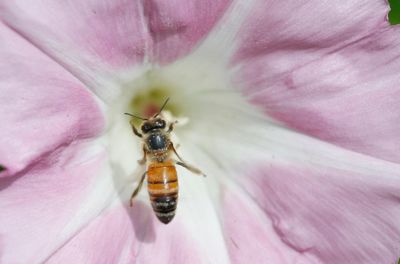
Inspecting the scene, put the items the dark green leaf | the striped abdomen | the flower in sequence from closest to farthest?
the flower < the striped abdomen < the dark green leaf

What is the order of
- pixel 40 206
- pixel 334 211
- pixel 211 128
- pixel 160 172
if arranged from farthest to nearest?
Answer: 1. pixel 211 128
2. pixel 334 211
3. pixel 160 172
4. pixel 40 206

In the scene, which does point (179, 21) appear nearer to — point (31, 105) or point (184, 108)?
point (31, 105)

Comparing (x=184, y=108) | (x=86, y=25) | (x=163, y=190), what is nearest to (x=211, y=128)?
(x=184, y=108)

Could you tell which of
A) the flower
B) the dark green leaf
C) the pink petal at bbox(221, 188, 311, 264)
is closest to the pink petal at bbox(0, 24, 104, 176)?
the flower

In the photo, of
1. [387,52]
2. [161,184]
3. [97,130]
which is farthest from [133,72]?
[387,52]

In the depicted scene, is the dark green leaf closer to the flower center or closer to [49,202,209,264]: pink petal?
the flower center

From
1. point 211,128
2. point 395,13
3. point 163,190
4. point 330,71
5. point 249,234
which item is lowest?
point 249,234

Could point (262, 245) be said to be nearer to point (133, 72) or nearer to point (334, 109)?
point (334, 109)
